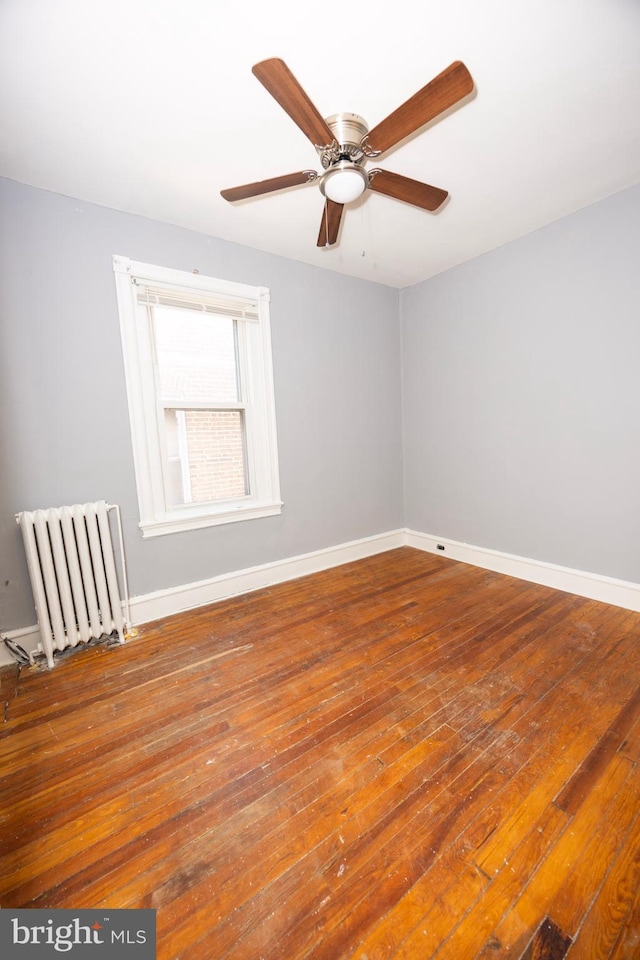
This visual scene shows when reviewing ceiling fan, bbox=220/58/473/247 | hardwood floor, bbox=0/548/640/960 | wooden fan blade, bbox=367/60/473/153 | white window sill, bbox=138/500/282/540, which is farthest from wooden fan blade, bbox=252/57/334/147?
hardwood floor, bbox=0/548/640/960

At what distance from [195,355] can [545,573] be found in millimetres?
3311

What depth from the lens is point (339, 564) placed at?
359 cm

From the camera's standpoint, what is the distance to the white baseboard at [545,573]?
8.31 feet

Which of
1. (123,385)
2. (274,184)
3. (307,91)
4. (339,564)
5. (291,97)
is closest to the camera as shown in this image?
(291,97)

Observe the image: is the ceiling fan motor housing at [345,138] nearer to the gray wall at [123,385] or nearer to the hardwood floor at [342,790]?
the gray wall at [123,385]

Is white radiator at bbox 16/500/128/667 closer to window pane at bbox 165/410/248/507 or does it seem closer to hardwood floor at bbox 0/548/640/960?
hardwood floor at bbox 0/548/640/960

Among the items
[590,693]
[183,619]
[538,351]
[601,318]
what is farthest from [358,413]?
[590,693]

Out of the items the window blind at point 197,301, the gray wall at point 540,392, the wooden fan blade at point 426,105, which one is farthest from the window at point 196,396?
the gray wall at point 540,392

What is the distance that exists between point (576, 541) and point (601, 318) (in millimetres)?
1620

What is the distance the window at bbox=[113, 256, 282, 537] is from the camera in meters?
2.48

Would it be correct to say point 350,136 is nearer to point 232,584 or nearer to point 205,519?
point 205,519

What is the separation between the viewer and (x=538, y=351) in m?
2.84

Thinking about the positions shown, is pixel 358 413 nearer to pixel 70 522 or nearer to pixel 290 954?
pixel 70 522

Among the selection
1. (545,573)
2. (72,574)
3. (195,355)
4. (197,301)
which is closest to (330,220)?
(197,301)
